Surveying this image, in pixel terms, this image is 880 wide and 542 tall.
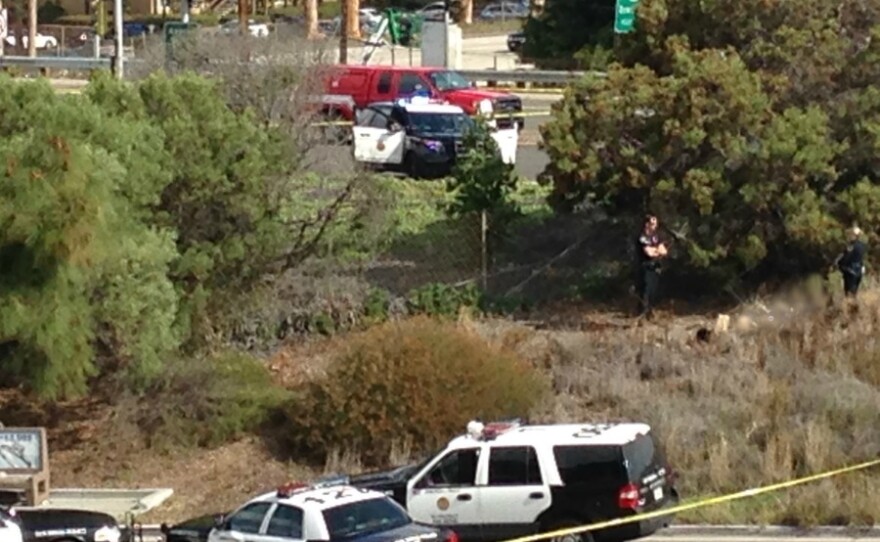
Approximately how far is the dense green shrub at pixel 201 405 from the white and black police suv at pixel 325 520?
879 cm

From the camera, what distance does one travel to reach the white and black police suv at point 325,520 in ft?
57.6

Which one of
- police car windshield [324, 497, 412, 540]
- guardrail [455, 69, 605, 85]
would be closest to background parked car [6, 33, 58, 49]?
guardrail [455, 69, 605, 85]

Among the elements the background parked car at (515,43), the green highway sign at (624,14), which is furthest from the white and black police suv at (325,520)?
the background parked car at (515,43)

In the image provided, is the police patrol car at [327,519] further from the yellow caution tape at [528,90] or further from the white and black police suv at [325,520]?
the yellow caution tape at [528,90]

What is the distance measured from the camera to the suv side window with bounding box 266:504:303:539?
59.3 feet

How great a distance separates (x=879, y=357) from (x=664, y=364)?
303 cm

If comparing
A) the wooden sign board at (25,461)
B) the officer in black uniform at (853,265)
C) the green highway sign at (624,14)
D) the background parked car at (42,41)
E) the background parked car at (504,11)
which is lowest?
the wooden sign board at (25,461)

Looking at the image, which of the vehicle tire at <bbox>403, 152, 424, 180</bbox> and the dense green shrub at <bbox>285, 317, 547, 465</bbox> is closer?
the dense green shrub at <bbox>285, 317, 547, 465</bbox>

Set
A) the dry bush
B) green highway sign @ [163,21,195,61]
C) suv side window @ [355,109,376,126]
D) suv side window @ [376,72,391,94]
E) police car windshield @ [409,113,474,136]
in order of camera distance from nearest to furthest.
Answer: the dry bush → green highway sign @ [163,21,195,61] → police car windshield @ [409,113,474,136] → suv side window @ [355,109,376,126] → suv side window @ [376,72,391,94]

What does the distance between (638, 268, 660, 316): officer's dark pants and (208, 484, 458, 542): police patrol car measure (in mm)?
11889

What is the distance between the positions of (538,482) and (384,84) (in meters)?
29.0

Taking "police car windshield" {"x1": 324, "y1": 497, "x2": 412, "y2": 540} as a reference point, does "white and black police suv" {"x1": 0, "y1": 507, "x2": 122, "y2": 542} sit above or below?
below

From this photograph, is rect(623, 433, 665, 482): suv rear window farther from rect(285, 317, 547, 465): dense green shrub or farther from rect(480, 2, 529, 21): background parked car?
rect(480, 2, 529, 21): background parked car

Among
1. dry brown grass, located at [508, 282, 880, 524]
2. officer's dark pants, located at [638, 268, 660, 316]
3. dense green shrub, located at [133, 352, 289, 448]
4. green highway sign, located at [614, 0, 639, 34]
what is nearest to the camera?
dry brown grass, located at [508, 282, 880, 524]
